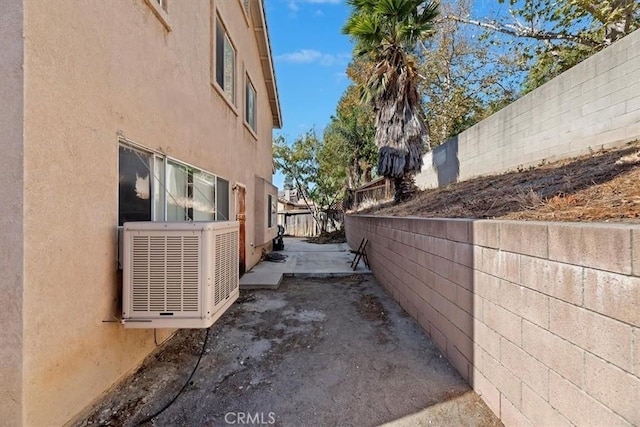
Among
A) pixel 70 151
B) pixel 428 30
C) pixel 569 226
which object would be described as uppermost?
pixel 428 30

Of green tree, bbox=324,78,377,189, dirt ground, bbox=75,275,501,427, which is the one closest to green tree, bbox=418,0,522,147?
green tree, bbox=324,78,377,189

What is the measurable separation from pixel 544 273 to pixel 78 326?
139 inches

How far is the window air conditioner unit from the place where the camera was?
9.44ft

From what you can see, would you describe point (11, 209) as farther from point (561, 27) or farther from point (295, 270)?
point (561, 27)

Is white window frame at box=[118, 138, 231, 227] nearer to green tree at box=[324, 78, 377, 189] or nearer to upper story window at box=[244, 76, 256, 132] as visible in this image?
upper story window at box=[244, 76, 256, 132]

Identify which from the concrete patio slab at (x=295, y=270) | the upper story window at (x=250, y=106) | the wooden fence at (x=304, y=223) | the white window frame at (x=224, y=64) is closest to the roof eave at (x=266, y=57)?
the upper story window at (x=250, y=106)

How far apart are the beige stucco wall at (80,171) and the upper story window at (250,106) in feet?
14.7

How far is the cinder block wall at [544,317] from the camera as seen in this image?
62.4 inches

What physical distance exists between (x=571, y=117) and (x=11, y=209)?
317 inches

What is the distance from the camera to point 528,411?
221 centimetres

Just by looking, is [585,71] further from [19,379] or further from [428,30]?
[19,379]

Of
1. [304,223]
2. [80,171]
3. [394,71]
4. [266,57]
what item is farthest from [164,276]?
[304,223]

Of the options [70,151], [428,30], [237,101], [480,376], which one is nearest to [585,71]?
[428,30]

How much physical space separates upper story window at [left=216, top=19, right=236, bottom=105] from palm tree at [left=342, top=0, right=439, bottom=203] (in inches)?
186
